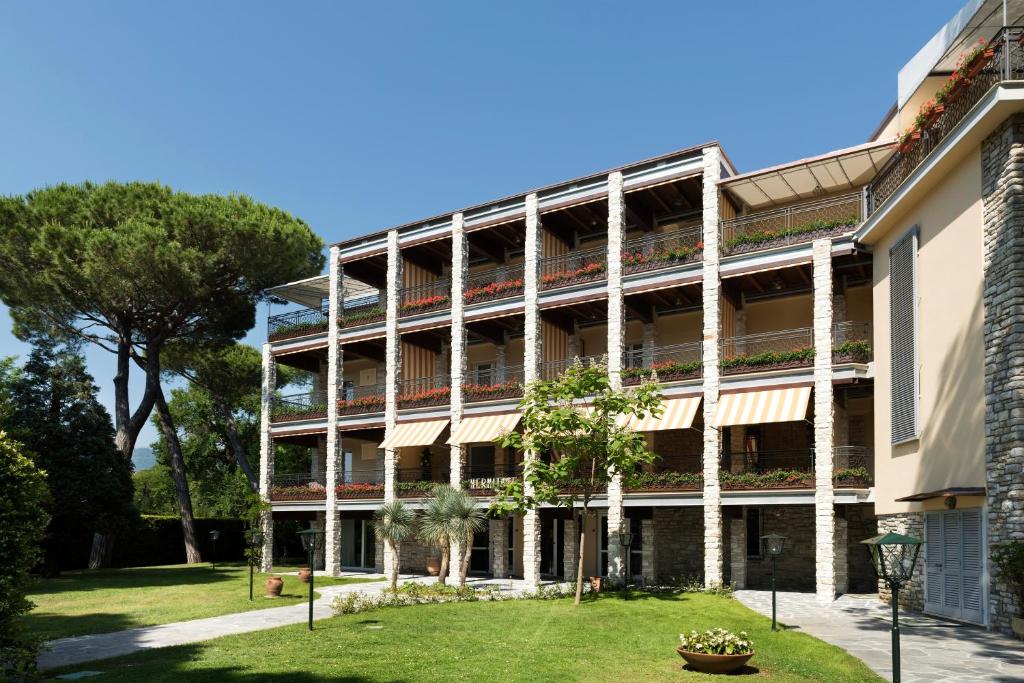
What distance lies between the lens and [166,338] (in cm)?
3938

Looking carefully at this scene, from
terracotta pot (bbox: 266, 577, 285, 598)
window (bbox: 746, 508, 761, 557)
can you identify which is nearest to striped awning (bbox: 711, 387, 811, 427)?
window (bbox: 746, 508, 761, 557)

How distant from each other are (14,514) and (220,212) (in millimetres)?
26158

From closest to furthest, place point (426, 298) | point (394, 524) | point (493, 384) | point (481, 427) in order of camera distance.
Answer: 1. point (394, 524)
2. point (481, 427)
3. point (493, 384)
4. point (426, 298)

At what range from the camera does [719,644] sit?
13.1 meters

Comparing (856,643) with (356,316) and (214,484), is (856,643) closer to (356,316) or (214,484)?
(356,316)

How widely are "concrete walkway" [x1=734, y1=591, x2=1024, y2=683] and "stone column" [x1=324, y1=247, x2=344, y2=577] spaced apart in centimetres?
1788

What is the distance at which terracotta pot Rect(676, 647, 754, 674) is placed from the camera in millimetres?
12820

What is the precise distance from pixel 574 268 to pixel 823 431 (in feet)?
39.2

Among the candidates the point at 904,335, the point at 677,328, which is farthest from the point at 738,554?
the point at 904,335

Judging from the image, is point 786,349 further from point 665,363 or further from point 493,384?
point 493,384

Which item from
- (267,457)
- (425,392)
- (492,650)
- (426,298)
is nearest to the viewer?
(492,650)

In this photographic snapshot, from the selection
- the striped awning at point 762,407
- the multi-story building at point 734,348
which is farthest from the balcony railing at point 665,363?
the striped awning at point 762,407

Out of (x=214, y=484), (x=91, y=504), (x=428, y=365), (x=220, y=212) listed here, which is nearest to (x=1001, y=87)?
(x=428, y=365)

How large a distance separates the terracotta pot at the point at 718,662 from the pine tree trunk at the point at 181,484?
32.1m
